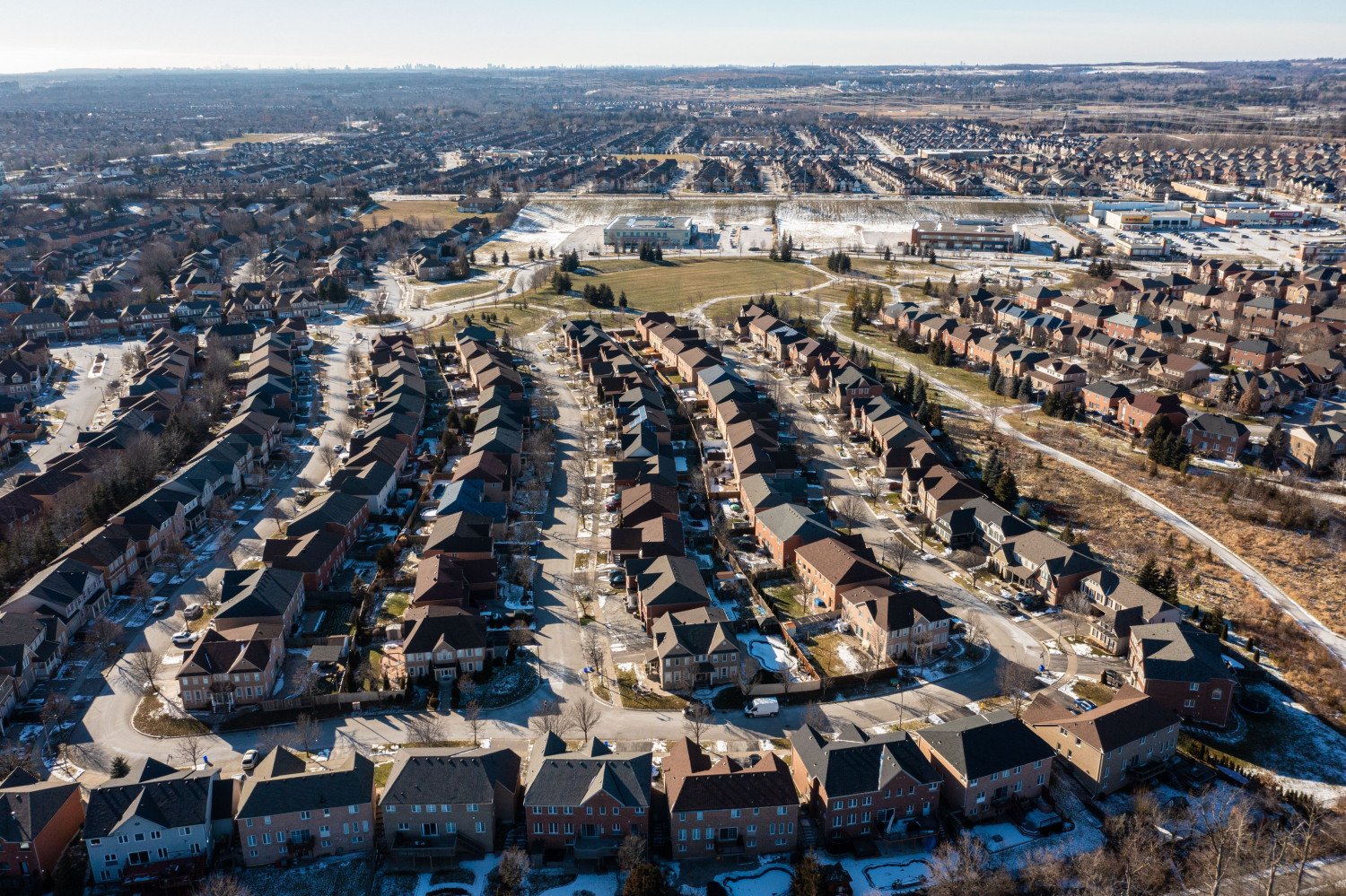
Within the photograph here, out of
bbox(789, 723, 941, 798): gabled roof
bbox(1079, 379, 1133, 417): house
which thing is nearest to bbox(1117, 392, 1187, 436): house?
bbox(1079, 379, 1133, 417): house

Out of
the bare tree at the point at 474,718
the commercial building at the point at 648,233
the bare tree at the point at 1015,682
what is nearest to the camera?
the bare tree at the point at 474,718

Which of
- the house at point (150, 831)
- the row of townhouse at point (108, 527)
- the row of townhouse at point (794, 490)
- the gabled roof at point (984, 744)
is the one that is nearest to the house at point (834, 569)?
the row of townhouse at point (794, 490)

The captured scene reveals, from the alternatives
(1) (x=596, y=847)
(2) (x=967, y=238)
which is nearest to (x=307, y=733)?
(1) (x=596, y=847)

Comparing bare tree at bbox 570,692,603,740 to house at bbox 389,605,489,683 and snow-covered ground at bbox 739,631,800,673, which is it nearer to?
house at bbox 389,605,489,683

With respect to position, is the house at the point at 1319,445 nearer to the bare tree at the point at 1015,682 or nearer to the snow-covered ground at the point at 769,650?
the bare tree at the point at 1015,682

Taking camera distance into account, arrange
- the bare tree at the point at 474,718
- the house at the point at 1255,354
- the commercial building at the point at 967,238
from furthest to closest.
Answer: the commercial building at the point at 967,238
the house at the point at 1255,354
the bare tree at the point at 474,718

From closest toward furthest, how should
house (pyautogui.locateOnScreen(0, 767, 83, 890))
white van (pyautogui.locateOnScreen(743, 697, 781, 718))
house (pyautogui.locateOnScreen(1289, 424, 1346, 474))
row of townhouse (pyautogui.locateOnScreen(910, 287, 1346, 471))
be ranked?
house (pyautogui.locateOnScreen(0, 767, 83, 890)) < white van (pyautogui.locateOnScreen(743, 697, 781, 718)) < house (pyautogui.locateOnScreen(1289, 424, 1346, 474)) < row of townhouse (pyautogui.locateOnScreen(910, 287, 1346, 471))

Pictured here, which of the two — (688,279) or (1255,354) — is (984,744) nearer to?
(1255,354)
